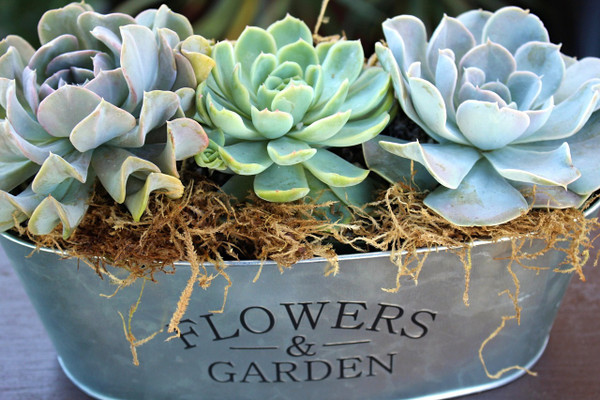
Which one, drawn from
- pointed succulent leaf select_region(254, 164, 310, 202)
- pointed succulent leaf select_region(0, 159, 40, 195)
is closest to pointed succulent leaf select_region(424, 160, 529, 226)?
pointed succulent leaf select_region(254, 164, 310, 202)

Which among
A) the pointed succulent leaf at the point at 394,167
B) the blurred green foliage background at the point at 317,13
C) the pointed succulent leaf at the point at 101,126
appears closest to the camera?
the pointed succulent leaf at the point at 101,126

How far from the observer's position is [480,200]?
47cm

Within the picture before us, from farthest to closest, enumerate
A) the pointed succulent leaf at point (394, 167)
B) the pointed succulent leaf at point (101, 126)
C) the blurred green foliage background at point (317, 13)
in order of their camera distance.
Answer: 1. the blurred green foliage background at point (317, 13)
2. the pointed succulent leaf at point (394, 167)
3. the pointed succulent leaf at point (101, 126)

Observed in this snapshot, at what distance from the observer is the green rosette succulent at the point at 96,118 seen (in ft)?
1.36

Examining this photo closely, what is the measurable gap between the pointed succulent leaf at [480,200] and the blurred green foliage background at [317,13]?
0.92 metres

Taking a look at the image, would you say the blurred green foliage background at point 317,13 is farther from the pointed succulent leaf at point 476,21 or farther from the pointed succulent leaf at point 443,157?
the pointed succulent leaf at point 443,157

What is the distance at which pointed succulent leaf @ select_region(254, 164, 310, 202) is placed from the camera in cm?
45

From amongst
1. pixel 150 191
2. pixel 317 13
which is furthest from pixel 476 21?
pixel 317 13

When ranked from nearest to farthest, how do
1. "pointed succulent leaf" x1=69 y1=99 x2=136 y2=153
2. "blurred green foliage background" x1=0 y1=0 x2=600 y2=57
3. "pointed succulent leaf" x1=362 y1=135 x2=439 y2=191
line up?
"pointed succulent leaf" x1=69 y1=99 x2=136 y2=153
"pointed succulent leaf" x1=362 y1=135 x2=439 y2=191
"blurred green foliage background" x1=0 y1=0 x2=600 y2=57

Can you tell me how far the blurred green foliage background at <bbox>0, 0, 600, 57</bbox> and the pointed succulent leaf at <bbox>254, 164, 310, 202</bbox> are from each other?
0.89 meters

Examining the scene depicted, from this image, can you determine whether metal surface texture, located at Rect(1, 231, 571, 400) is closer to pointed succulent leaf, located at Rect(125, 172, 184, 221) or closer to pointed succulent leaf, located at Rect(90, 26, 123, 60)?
pointed succulent leaf, located at Rect(125, 172, 184, 221)

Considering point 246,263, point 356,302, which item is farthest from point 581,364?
point 246,263

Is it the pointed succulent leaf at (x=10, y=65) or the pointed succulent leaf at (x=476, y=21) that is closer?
the pointed succulent leaf at (x=10, y=65)

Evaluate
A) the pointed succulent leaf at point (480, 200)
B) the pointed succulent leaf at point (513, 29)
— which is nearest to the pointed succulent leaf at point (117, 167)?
the pointed succulent leaf at point (480, 200)
